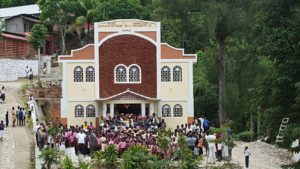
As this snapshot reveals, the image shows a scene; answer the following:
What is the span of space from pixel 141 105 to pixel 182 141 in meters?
17.7

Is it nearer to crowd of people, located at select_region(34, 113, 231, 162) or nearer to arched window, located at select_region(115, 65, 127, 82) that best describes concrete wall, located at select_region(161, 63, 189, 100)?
arched window, located at select_region(115, 65, 127, 82)

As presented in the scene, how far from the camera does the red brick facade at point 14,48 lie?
70250mm

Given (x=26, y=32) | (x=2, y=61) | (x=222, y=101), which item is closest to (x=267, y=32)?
(x=222, y=101)

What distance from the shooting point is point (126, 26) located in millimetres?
49250

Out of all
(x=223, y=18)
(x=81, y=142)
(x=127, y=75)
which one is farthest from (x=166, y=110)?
(x=81, y=142)

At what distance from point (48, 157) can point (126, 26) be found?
20110mm

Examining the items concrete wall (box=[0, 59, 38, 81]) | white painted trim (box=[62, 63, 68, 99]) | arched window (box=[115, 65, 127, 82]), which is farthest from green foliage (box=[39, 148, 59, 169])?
concrete wall (box=[0, 59, 38, 81])

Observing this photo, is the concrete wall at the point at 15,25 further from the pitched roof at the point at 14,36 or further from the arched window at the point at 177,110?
the arched window at the point at 177,110

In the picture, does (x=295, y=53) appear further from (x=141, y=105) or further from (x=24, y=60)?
(x=24, y=60)

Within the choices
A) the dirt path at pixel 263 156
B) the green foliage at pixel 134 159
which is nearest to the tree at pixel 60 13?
the dirt path at pixel 263 156

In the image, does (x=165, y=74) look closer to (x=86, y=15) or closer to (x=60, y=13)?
(x=60, y=13)

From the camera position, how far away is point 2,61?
216ft

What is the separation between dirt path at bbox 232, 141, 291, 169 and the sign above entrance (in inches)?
394

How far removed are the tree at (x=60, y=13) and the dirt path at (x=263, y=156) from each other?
32.2m
